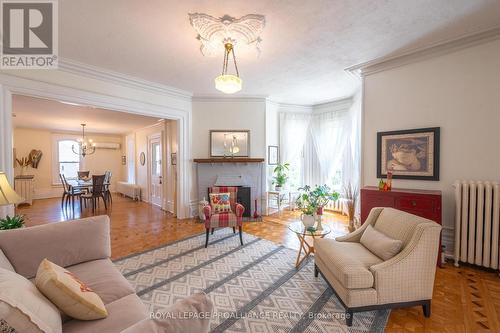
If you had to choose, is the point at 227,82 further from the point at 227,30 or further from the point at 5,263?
the point at 5,263

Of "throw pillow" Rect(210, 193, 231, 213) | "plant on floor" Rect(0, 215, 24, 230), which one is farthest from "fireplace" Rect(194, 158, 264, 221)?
A: "plant on floor" Rect(0, 215, 24, 230)

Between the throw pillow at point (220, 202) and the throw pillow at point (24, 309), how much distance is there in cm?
286

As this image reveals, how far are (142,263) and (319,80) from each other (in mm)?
4285

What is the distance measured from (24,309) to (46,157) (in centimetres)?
977

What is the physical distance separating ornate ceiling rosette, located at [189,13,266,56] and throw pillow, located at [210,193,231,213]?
247 cm

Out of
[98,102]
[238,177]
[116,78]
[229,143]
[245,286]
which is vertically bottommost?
[245,286]

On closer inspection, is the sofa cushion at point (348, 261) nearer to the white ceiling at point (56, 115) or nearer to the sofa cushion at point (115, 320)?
the sofa cushion at point (115, 320)

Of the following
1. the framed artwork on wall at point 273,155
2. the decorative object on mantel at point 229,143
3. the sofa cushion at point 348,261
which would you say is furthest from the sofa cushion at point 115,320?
the framed artwork on wall at point 273,155

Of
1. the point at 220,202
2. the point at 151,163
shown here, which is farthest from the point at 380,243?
the point at 151,163

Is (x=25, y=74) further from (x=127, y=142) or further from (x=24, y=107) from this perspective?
(x=127, y=142)

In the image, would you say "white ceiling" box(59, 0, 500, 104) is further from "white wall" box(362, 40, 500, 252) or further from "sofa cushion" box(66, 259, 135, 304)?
"sofa cushion" box(66, 259, 135, 304)

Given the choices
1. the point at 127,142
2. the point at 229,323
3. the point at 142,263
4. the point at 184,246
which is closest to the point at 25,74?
the point at 142,263

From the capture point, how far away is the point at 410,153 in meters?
3.22

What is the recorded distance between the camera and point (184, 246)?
3445mm
